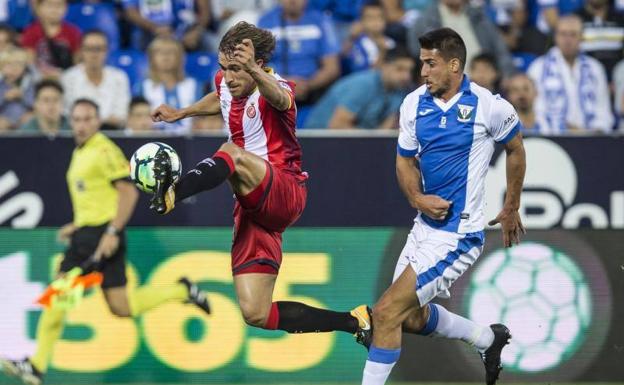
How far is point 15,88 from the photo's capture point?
38.0 feet

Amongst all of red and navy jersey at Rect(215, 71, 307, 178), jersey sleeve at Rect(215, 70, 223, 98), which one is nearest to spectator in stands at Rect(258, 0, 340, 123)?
jersey sleeve at Rect(215, 70, 223, 98)

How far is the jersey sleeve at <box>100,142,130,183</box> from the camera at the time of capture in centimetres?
941

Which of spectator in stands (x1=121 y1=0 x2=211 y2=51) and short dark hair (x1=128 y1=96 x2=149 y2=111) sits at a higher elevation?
spectator in stands (x1=121 y1=0 x2=211 y2=51)

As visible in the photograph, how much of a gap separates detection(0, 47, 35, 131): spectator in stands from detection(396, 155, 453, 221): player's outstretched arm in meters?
4.99

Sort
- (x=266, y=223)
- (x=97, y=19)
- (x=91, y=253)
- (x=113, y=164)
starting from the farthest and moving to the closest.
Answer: (x=97, y=19) → (x=113, y=164) → (x=91, y=253) → (x=266, y=223)

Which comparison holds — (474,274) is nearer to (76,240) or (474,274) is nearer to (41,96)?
(76,240)

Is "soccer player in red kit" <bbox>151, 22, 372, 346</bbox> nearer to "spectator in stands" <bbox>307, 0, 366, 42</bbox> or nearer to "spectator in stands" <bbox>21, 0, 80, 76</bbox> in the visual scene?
"spectator in stands" <bbox>21, 0, 80, 76</bbox>

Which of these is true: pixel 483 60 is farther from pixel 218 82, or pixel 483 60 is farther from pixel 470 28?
pixel 218 82

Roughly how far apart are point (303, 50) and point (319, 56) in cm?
17

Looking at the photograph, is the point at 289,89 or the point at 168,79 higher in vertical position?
the point at 289,89

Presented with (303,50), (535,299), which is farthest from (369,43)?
(535,299)

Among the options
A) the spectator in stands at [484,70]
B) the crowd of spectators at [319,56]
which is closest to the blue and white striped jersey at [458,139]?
the crowd of spectators at [319,56]

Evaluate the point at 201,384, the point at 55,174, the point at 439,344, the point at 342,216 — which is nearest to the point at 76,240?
the point at 55,174

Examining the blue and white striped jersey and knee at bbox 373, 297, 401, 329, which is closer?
the blue and white striped jersey
